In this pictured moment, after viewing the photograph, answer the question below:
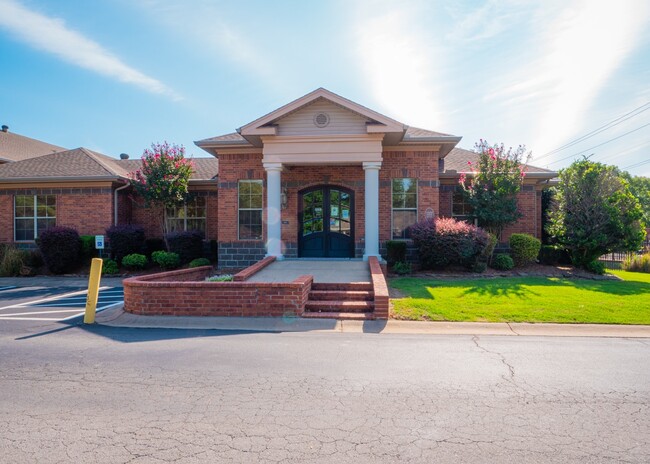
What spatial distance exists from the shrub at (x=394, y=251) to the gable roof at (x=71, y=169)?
8.58 m

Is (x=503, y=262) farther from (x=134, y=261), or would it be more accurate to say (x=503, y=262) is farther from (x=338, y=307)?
(x=134, y=261)

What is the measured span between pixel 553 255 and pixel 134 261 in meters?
15.4

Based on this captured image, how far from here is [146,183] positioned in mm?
16016

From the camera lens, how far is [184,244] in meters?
16.0

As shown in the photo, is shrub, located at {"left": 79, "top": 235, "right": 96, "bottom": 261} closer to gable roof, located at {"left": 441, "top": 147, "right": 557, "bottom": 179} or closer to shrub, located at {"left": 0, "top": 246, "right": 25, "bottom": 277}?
shrub, located at {"left": 0, "top": 246, "right": 25, "bottom": 277}

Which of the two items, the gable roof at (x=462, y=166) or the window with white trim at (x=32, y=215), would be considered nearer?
the gable roof at (x=462, y=166)

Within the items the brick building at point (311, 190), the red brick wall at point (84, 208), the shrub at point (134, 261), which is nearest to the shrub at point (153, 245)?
the shrub at point (134, 261)

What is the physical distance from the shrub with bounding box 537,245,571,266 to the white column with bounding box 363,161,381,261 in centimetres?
675

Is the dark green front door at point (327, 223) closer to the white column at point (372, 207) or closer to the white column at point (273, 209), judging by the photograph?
the white column at point (273, 209)

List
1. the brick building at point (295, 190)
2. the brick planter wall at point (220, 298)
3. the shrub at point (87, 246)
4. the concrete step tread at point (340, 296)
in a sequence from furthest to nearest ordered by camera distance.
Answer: the shrub at point (87, 246), the brick building at point (295, 190), the concrete step tread at point (340, 296), the brick planter wall at point (220, 298)

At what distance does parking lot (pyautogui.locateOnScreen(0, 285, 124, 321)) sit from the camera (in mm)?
8883

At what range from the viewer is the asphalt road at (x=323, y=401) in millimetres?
3338

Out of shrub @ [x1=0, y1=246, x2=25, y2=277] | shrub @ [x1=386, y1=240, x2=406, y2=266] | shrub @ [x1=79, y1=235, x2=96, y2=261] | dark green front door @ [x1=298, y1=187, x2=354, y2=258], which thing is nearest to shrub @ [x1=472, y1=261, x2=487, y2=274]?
shrub @ [x1=386, y1=240, x2=406, y2=266]

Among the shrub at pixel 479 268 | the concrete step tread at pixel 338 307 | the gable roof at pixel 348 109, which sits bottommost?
the concrete step tread at pixel 338 307
